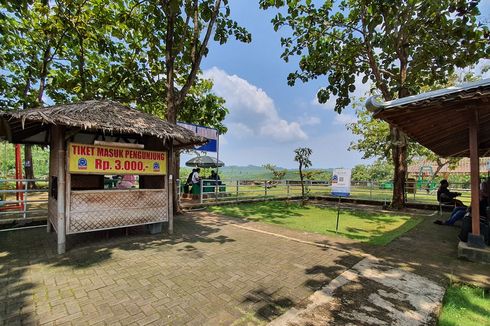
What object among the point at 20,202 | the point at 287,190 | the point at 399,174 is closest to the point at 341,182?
the point at 399,174

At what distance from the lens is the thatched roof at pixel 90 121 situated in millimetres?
4430

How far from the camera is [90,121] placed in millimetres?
4781

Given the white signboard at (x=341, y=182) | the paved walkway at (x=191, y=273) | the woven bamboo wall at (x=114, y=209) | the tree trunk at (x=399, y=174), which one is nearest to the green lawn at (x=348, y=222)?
the paved walkway at (x=191, y=273)

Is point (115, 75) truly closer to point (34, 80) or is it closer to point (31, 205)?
point (34, 80)

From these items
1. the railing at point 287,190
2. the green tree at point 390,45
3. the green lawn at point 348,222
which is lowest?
the green lawn at point 348,222

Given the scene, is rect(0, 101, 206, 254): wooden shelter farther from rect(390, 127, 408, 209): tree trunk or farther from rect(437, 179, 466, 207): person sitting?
rect(437, 179, 466, 207): person sitting

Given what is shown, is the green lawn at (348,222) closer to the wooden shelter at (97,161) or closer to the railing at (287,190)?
the railing at (287,190)

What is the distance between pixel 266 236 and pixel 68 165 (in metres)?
4.61

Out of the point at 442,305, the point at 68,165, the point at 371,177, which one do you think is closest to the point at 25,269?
the point at 68,165

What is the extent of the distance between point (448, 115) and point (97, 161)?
7315 mm

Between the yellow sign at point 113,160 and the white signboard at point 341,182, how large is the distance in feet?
17.1

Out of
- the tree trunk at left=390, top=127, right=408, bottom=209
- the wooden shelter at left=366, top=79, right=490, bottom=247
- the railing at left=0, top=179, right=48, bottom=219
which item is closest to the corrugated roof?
the wooden shelter at left=366, top=79, right=490, bottom=247

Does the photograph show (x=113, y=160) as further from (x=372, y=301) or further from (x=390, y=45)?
(x=390, y=45)

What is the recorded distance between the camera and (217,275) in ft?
13.1
